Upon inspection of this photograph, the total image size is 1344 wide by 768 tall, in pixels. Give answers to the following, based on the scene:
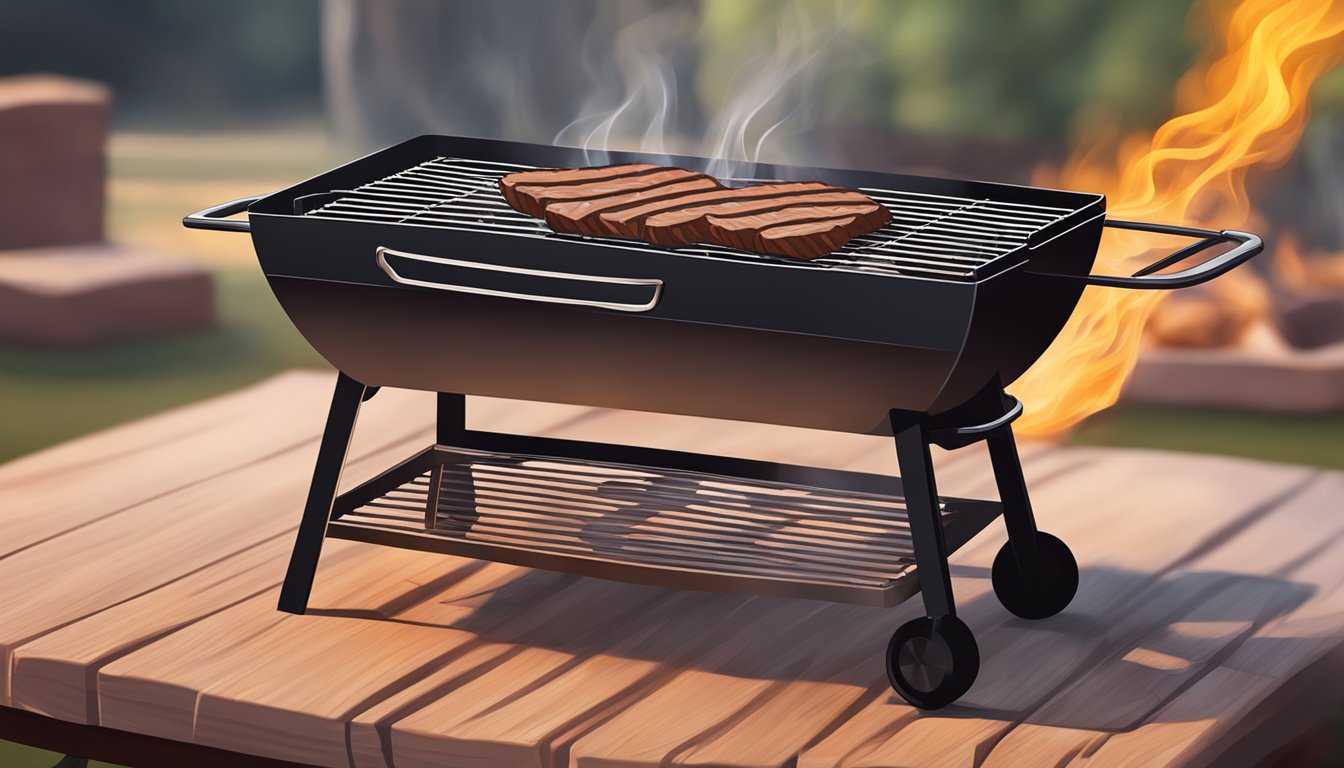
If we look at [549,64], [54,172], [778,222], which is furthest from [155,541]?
[549,64]

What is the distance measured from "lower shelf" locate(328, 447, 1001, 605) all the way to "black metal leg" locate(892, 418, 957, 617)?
0.20ft

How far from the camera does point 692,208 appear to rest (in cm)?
247

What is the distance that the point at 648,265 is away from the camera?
2.28m

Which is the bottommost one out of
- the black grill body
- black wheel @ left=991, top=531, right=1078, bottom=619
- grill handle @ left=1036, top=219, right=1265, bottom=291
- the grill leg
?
black wheel @ left=991, top=531, right=1078, bottom=619

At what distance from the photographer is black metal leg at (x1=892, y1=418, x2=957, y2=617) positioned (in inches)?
89.8

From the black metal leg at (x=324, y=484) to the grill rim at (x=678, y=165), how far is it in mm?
281

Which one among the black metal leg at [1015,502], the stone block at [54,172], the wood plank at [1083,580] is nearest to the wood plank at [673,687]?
the wood plank at [1083,580]

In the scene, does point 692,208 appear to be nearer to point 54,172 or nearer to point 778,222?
point 778,222

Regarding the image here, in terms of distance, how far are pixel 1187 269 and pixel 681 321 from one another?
0.72 m

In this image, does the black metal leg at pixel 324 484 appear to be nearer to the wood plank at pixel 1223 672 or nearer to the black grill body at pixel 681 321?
the black grill body at pixel 681 321

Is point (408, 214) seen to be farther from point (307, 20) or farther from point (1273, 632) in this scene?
point (307, 20)

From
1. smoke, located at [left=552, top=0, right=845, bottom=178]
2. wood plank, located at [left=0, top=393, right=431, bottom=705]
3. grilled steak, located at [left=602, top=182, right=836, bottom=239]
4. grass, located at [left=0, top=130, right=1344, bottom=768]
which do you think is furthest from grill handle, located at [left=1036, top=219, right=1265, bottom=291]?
smoke, located at [left=552, top=0, right=845, bottom=178]

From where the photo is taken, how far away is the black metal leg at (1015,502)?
8.32 ft

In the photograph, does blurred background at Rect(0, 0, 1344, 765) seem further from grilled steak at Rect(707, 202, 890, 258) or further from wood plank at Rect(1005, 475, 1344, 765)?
wood plank at Rect(1005, 475, 1344, 765)
